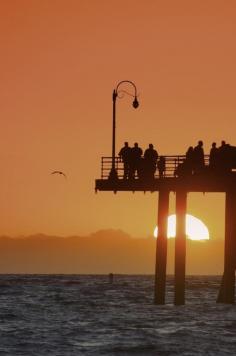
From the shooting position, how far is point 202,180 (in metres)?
41.4

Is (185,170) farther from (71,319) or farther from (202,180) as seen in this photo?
(71,319)

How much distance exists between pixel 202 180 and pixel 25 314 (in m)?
14.2

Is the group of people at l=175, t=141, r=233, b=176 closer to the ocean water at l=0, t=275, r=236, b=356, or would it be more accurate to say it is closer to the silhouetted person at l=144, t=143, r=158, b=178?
the silhouetted person at l=144, t=143, r=158, b=178

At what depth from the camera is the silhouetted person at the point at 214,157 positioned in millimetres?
40344

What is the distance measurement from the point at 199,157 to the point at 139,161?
2.62 meters

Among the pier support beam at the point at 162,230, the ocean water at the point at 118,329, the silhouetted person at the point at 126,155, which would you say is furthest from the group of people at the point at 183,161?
the ocean water at the point at 118,329

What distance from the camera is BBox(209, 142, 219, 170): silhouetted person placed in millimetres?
40344

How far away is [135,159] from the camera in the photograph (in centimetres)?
4128

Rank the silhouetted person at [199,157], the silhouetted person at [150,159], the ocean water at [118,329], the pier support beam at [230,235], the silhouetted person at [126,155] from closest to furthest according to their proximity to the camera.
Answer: the ocean water at [118,329]
the silhouetted person at [199,157]
the silhouetted person at [150,159]
the silhouetted person at [126,155]
the pier support beam at [230,235]

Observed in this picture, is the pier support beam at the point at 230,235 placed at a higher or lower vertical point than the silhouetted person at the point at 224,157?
lower

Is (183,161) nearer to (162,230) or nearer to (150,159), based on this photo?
(150,159)

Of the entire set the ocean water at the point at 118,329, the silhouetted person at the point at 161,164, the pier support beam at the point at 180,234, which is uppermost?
the silhouetted person at the point at 161,164

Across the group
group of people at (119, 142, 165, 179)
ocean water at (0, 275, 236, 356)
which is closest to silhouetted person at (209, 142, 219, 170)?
group of people at (119, 142, 165, 179)

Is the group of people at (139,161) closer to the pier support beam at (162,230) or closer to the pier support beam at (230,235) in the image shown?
the pier support beam at (162,230)
